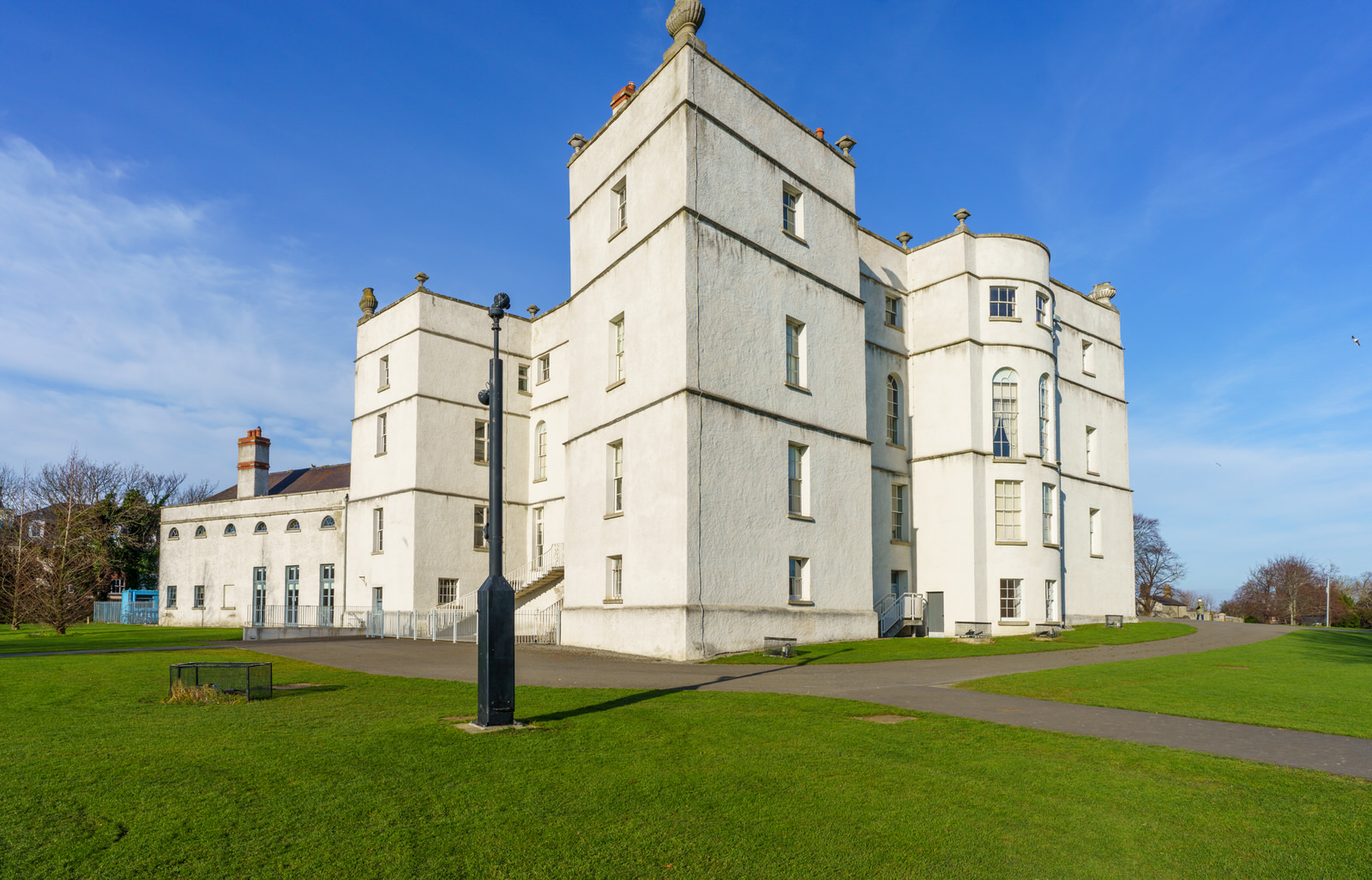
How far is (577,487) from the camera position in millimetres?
24922

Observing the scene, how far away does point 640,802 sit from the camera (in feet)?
21.3

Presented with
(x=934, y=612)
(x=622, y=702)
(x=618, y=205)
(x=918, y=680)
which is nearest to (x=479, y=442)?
(x=618, y=205)

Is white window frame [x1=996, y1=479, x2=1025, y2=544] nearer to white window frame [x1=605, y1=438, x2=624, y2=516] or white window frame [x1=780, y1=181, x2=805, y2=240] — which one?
white window frame [x1=780, y1=181, x2=805, y2=240]

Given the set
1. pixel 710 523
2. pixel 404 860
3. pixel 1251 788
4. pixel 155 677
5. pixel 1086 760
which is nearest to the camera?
pixel 404 860

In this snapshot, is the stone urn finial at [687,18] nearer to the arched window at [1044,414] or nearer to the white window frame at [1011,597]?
the arched window at [1044,414]

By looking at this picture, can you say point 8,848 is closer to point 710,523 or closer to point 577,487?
point 710,523

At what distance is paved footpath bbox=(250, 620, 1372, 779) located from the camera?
29.6 ft

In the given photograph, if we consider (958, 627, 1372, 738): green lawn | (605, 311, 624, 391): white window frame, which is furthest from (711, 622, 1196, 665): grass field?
(605, 311, 624, 391): white window frame

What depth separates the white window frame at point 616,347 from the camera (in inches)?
951

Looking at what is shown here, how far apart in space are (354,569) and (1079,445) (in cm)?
3133

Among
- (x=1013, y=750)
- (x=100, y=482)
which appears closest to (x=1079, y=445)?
(x=1013, y=750)

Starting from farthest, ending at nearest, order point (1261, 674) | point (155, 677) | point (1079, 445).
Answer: point (1079, 445), point (1261, 674), point (155, 677)

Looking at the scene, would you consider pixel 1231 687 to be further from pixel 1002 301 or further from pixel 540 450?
pixel 540 450

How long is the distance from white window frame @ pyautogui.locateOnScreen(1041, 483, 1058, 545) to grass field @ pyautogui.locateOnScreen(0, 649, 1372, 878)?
74.1 feet
